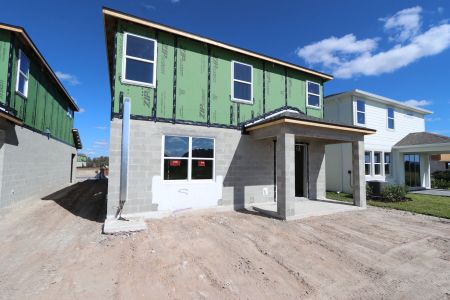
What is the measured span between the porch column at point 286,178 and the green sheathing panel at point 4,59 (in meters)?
10.9

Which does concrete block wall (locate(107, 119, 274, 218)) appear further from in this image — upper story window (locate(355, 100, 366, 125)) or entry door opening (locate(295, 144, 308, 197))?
upper story window (locate(355, 100, 366, 125))

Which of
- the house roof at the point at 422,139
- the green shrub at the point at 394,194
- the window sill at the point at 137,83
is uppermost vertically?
the window sill at the point at 137,83

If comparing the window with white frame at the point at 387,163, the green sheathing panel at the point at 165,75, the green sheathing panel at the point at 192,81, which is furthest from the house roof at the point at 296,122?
the window with white frame at the point at 387,163

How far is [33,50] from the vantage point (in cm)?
1116

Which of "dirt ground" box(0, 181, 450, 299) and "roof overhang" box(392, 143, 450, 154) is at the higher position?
"roof overhang" box(392, 143, 450, 154)

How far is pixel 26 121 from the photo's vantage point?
436 inches

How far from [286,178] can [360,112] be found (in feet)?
37.1

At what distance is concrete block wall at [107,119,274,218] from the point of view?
7.70 m

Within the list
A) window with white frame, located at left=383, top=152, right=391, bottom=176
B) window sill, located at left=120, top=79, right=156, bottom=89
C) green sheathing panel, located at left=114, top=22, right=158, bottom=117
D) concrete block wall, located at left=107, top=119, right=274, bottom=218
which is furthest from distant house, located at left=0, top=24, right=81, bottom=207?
window with white frame, located at left=383, top=152, right=391, bottom=176

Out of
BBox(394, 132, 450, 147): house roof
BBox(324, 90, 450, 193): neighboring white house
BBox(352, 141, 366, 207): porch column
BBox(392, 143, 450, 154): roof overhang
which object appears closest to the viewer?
BBox(352, 141, 366, 207): porch column

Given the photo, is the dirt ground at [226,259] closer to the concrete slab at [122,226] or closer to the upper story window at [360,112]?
the concrete slab at [122,226]

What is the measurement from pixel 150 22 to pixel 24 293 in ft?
27.1

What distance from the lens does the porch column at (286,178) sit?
8219 mm

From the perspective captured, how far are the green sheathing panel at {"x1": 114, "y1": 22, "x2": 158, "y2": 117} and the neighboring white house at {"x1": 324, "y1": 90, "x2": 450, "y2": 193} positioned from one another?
42.9ft
